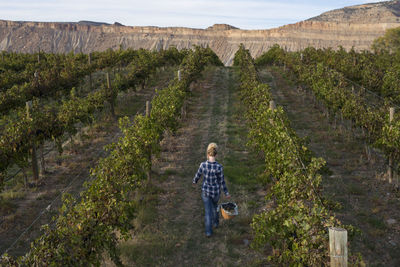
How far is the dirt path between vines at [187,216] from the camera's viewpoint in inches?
267

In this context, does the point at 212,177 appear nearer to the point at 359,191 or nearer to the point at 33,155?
the point at 359,191

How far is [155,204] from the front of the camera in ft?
29.3

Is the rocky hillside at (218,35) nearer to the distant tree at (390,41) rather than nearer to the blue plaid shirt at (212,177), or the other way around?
the distant tree at (390,41)

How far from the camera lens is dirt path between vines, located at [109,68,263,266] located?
267 inches

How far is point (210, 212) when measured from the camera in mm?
7047

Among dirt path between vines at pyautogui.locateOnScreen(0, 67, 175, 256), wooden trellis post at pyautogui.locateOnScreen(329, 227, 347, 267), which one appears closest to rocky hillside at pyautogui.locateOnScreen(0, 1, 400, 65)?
dirt path between vines at pyautogui.locateOnScreen(0, 67, 175, 256)

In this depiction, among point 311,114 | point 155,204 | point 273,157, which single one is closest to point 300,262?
point 273,157

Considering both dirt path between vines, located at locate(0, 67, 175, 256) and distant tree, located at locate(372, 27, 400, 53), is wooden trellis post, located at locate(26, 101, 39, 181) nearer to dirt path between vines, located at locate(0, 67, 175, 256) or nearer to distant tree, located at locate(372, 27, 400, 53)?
dirt path between vines, located at locate(0, 67, 175, 256)

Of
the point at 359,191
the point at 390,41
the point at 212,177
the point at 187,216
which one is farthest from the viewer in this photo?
the point at 390,41

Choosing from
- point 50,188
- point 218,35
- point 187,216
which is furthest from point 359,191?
point 218,35

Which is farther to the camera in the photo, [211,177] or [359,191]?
[359,191]

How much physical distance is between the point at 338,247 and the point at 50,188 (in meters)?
8.58

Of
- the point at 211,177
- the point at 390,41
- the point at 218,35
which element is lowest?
the point at 211,177

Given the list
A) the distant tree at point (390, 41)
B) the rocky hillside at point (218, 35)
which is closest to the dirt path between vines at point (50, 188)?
the distant tree at point (390, 41)
